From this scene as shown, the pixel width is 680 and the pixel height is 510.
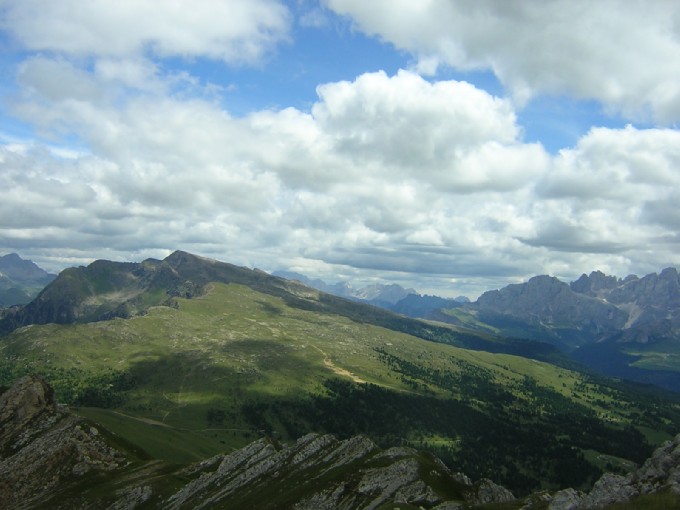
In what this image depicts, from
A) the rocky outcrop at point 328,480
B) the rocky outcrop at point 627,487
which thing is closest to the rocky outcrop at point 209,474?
the rocky outcrop at point 328,480

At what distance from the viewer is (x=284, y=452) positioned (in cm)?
11850

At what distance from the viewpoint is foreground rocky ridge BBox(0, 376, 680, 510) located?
69438 mm

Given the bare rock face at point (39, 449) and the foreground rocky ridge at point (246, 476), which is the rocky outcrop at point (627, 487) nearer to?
the foreground rocky ridge at point (246, 476)

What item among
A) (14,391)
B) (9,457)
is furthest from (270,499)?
(14,391)

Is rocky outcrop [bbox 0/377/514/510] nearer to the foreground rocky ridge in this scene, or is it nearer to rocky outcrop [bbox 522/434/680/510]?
the foreground rocky ridge

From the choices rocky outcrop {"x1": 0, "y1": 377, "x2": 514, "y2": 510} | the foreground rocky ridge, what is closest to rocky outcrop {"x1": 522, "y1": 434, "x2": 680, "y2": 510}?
the foreground rocky ridge

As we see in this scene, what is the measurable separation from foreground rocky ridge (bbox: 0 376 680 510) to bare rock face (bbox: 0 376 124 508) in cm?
31

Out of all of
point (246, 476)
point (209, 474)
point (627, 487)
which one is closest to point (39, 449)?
point (209, 474)

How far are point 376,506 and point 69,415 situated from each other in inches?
4864

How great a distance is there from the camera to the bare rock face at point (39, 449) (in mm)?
129125

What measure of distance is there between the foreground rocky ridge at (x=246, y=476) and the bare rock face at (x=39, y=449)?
31 cm

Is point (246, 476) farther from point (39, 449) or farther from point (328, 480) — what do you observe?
point (39, 449)

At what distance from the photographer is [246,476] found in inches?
4377

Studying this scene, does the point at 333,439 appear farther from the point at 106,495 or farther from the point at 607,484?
the point at 607,484
